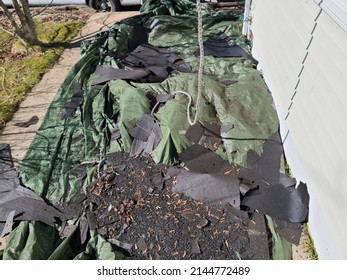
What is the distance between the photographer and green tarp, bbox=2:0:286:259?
3.76 metres

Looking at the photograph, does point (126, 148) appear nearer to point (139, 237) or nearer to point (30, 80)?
point (139, 237)

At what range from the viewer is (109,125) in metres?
5.11

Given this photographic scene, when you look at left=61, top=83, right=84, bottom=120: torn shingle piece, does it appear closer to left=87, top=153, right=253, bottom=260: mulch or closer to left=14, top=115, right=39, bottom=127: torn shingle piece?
left=14, top=115, right=39, bottom=127: torn shingle piece

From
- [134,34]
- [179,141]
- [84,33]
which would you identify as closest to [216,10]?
[134,34]

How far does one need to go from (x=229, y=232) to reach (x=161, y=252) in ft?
2.68

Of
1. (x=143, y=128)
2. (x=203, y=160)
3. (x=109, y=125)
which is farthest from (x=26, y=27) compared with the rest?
(x=203, y=160)

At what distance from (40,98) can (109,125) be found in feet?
6.68

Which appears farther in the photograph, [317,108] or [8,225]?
[8,225]

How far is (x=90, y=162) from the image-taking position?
4645 millimetres

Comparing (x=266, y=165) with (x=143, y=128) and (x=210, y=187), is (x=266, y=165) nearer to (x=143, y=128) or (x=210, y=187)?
(x=210, y=187)

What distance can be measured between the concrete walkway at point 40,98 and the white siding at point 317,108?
407 cm

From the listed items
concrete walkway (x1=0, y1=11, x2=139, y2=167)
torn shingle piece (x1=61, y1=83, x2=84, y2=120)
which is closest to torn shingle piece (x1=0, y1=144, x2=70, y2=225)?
concrete walkway (x1=0, y1=11, x2=139, y2=167)

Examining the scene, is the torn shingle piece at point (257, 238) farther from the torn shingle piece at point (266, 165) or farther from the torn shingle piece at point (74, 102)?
the torn shingle piece at point (74, 102)

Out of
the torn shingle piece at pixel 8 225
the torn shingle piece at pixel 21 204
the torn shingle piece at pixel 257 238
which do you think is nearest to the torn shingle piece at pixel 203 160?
the torn shingle piece at pixel 257 238
